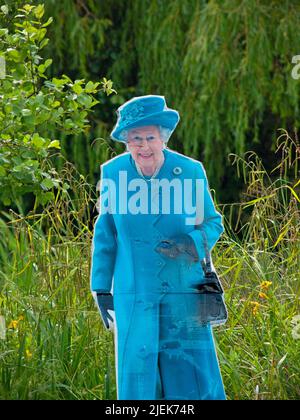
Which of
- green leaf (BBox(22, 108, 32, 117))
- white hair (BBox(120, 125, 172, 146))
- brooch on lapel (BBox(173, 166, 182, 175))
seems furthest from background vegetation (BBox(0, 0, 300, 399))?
brooch on lapel (BBox(173, 166, 182, 175))

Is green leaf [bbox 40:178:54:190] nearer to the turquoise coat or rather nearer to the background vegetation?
the background vegetation

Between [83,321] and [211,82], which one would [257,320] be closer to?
[83,321]

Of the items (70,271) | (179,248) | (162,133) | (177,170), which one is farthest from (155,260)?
(70,271)

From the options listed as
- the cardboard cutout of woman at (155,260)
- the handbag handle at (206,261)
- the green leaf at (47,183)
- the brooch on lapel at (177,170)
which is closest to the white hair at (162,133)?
the cardboard cutout of woman at (155,260)

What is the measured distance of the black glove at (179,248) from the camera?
11.8 feet

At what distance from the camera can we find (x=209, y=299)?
363 cm

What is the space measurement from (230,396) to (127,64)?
5713mm

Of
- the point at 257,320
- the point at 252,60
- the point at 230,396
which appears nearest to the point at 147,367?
the point at 230,396

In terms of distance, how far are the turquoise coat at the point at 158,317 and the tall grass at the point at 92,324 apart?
48cm

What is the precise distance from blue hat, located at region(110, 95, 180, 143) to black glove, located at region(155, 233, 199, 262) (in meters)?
0.41

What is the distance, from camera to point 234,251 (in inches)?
188

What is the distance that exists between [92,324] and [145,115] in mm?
1147

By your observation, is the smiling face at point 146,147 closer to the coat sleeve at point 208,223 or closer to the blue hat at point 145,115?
the blue hat at point 145,115
